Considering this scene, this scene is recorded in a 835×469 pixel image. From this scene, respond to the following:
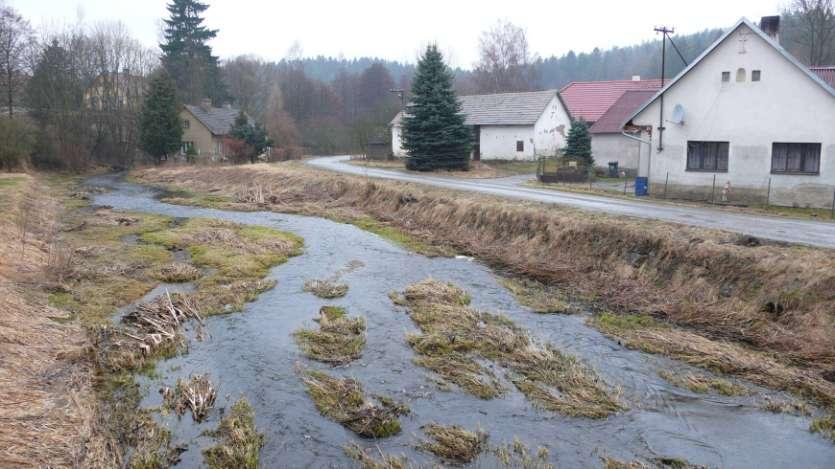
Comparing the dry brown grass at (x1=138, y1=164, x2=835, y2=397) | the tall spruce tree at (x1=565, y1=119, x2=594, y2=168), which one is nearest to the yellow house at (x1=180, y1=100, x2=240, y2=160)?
the tall spruce tree at (x1=565, y1=119, x2=594, y2=168)

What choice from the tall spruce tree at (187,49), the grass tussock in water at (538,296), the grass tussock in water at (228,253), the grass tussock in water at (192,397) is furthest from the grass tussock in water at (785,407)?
the tall spruce tree at (187,49)

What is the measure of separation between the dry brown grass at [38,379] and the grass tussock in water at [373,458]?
3.46m

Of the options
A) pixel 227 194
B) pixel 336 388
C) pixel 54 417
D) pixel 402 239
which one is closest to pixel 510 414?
pixel 336 388

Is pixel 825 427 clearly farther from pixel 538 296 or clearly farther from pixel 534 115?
pixel 534 115

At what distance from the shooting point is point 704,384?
35.4ft

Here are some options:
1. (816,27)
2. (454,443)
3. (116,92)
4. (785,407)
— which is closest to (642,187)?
(785,407)

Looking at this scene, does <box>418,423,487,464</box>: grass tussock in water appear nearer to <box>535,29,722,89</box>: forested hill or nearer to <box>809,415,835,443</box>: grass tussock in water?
<box>809,415,835,443</box>: grass tussock in water

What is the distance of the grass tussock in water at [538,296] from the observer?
15240 mm

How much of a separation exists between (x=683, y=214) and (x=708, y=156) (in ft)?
22.2

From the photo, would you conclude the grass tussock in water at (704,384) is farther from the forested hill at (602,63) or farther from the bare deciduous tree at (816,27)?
the forested hill at (602,63)

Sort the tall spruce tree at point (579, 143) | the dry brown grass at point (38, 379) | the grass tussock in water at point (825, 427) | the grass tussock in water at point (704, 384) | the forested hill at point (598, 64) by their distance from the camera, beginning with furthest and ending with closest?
the forested hill at point (598, 64)
the tall spruce tree at point (579, 143)
the grass tussock in water at point (704, 384)
the grass tussock in water at point (825, 427)
the dry brown grass at point (38, 379)

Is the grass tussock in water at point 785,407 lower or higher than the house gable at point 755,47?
lower

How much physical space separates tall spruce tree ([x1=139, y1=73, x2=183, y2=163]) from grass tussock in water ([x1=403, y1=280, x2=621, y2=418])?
151ft

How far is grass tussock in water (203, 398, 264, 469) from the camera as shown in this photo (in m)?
8.38
